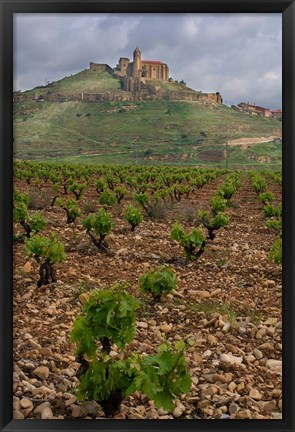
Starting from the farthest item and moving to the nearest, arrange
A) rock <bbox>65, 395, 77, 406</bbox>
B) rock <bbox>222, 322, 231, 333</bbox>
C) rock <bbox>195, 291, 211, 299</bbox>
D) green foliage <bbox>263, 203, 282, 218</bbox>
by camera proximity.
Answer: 1. green foliage <bbox>263, 203, 282, 218</bbox>
2. rock <bbox>195, 291, 211, 299</bbox>
3. rock <bbox>222, 322, 231, 333</bbox>
4. rock <bbox>65, 395, 77, 406</bbox>

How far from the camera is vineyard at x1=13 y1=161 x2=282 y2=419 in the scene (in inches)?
85.2

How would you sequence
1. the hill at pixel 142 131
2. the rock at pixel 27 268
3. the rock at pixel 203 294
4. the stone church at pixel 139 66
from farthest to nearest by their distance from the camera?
1. the hill at pixel 142 131
2. the stone church at pixel 139 66
3. the rock at pixel 27 268
4. the rock at pixel 203 294

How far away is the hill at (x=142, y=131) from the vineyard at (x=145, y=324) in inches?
272

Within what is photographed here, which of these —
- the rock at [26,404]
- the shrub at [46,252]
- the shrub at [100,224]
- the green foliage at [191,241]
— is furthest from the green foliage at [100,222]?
the rock at [26,404]

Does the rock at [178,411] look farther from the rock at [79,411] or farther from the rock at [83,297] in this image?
the rock at [83,297]

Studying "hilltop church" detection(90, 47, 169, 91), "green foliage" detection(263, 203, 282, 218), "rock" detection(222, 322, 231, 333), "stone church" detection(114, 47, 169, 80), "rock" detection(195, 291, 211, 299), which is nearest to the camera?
"rock" detection(222, 322, 231, 333)

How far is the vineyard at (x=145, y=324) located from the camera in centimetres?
216

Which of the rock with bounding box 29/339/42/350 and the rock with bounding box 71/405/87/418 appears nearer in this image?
the rock with bounding box 71/405/87/418

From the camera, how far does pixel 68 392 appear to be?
8.20 feet

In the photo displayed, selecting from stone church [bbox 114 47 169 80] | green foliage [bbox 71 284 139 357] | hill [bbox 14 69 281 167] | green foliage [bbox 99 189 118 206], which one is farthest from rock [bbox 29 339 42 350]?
hill [bbox 14 69 281 167]

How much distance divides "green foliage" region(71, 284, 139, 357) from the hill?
9.99 meters

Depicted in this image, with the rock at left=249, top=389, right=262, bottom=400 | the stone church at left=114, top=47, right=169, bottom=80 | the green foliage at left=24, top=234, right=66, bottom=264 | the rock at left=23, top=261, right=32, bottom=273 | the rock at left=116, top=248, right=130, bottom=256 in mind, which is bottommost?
the rock at left=249, top=389, right=262, bottom=400

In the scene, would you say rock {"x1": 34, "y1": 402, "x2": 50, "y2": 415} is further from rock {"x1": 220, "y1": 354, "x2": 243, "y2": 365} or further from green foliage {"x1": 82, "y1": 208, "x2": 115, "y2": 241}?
green foliage {"x1": 82, "y1": 208, "x2": 115, "y2": 241}

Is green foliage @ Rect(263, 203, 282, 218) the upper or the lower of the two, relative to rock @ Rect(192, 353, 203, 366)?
upper
